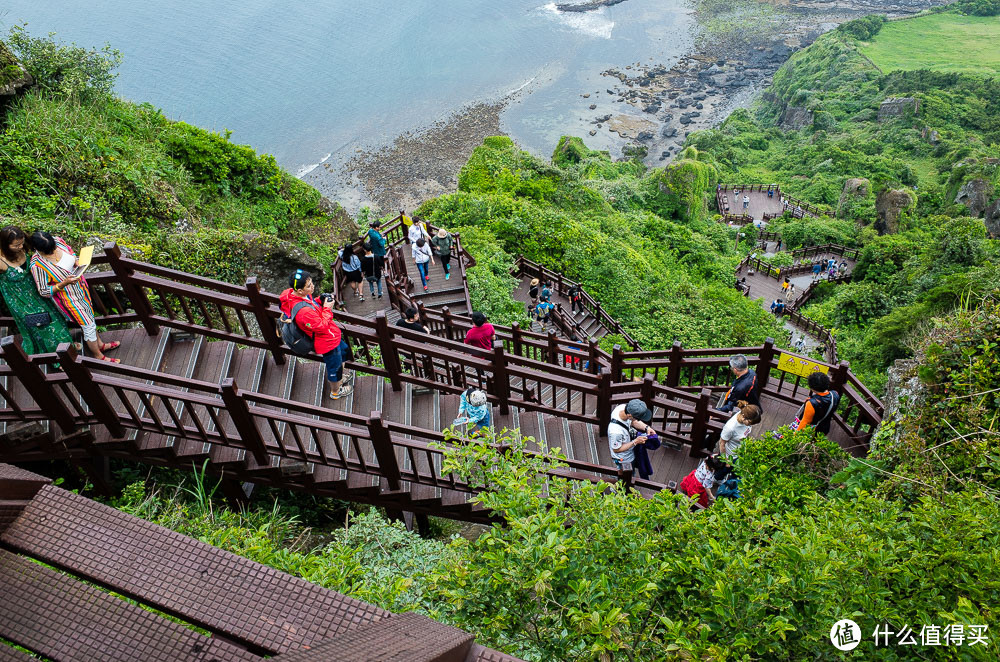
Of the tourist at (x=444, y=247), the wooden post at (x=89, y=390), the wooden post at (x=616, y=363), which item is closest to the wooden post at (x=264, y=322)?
the wooden post at (x=89, y=390)

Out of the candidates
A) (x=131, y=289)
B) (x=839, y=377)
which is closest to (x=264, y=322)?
(x=131, y=289)

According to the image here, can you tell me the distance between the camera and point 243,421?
6004mm

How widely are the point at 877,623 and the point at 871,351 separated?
616 inches

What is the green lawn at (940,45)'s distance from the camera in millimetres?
68125

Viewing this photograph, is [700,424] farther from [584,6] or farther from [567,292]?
[584,6]

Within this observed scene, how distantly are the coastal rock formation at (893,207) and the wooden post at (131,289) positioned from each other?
42.3m

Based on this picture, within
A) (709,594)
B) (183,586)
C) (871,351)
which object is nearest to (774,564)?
(709,594)

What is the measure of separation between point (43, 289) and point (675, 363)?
8296mm

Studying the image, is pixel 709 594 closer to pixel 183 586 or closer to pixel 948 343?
pixel 183 586

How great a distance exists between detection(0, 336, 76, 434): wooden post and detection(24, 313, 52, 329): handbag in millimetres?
702

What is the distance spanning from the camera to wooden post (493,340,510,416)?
7102 millimetres

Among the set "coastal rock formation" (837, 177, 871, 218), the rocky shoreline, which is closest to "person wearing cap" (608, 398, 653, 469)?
the rocky shoreline

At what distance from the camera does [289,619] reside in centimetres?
202

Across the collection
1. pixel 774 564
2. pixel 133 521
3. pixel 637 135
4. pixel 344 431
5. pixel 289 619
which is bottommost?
pixel 637 135
